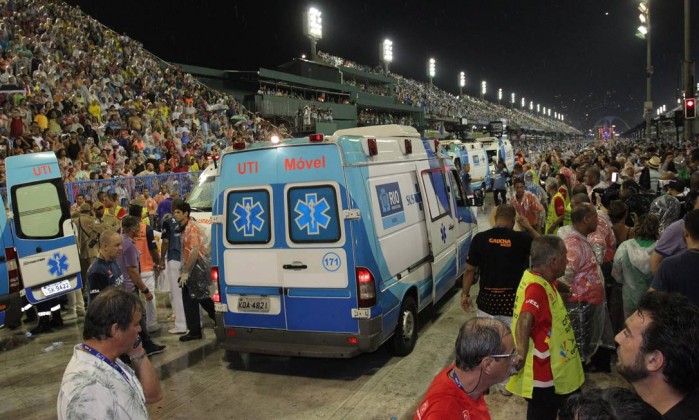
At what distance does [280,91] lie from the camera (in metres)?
39.1

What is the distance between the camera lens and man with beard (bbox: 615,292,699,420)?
5.81 ft

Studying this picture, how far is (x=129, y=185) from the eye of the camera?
13.6 metres

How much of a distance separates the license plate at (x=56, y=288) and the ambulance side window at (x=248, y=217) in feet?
12.3

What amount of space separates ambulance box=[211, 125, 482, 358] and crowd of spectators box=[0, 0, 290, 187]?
9401mm

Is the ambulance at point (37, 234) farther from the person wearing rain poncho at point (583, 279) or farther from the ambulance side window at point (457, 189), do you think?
the person wearing rain poncho at point (583, 279)

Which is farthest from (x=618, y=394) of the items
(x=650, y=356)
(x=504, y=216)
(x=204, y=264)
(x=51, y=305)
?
(x=51, y=305)

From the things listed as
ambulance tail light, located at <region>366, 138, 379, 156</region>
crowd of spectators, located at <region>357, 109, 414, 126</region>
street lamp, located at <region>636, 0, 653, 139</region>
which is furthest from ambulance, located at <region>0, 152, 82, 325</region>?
crowd of spectators, located at <region>357, 109, 414, 126</region>

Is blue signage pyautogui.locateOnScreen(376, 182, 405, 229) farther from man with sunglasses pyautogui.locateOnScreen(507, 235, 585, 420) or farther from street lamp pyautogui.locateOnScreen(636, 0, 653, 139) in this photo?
street lamp pyautogui.locateOnScreen(636, 0, 653, 139)

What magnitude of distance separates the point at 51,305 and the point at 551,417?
751 centimetres

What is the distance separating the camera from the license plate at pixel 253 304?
5.62m

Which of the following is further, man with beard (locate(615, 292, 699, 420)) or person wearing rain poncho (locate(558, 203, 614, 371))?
person wearing rain poncho (locate(558, 203, 614, 371))

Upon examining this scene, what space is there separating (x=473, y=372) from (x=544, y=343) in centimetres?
146

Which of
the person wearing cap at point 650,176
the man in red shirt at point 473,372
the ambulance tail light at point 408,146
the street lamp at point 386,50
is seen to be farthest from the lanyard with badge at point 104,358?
the street lamp at point 386,50

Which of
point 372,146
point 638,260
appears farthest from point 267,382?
point 638,260
